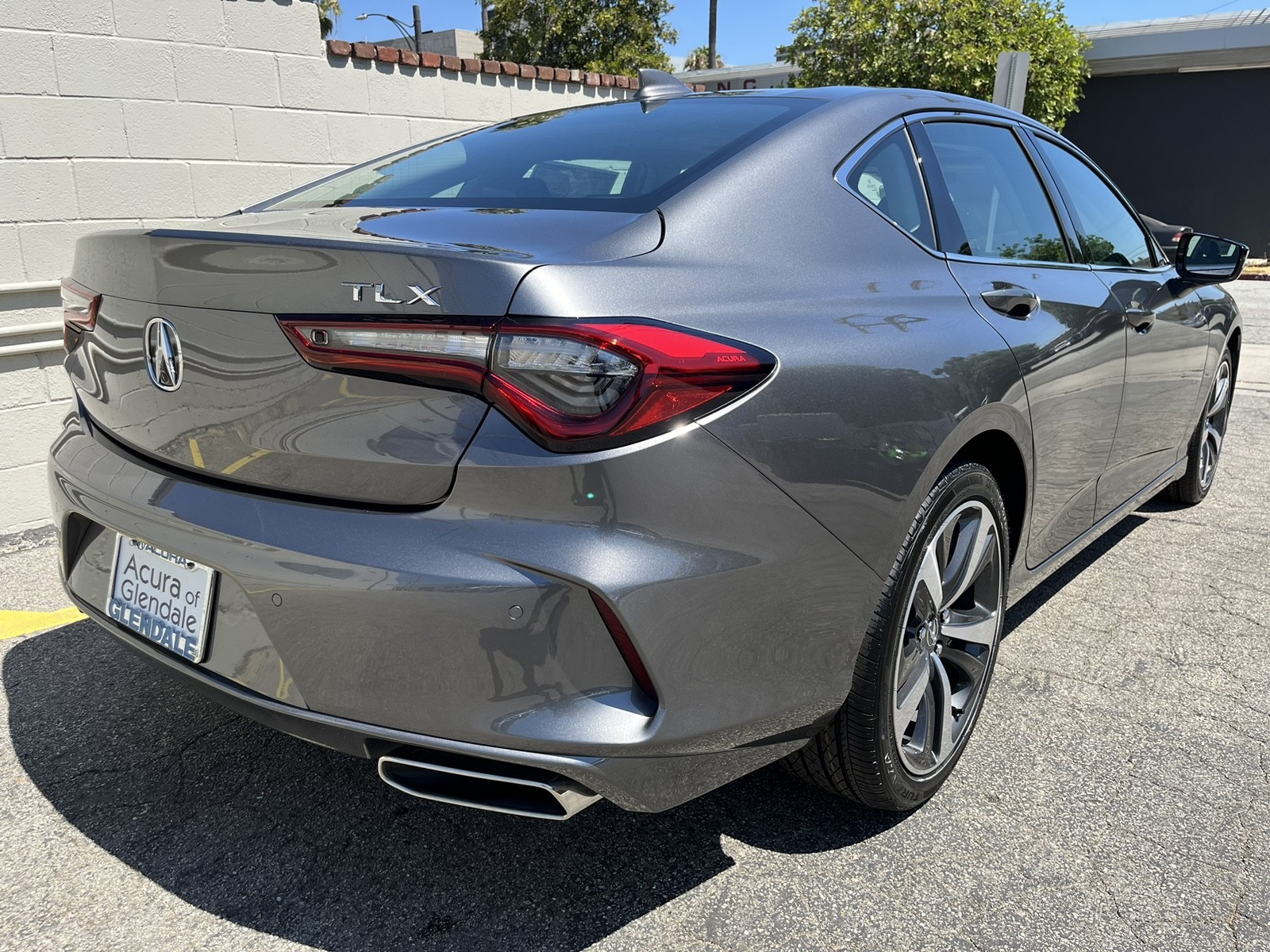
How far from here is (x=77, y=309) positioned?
217 centimetres

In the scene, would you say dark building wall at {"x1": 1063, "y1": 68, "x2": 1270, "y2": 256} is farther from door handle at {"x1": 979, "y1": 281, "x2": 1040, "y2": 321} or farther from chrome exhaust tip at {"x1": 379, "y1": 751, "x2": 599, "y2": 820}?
chrome exhaust tip at {"x1": 379, "y1": 751, "x2": 599, "y2": 820}

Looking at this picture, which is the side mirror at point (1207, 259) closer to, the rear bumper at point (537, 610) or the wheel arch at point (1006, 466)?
the wheel arch at point (1006, 466)

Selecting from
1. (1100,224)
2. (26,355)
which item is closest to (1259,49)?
(1100,224)

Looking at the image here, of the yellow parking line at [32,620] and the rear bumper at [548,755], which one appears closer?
the rear bumper at [548,755]

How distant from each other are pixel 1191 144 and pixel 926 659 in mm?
23866

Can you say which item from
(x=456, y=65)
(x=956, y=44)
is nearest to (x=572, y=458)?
(x=456, y=65)

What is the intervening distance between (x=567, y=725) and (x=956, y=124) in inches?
79.2

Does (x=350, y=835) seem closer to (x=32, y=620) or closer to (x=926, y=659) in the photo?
(x=926, y=659)

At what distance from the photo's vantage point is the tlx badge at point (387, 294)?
1574 millimetres

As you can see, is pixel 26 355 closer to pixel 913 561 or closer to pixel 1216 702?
pixel 913 561

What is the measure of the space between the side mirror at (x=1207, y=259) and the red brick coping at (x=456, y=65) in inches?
85.9

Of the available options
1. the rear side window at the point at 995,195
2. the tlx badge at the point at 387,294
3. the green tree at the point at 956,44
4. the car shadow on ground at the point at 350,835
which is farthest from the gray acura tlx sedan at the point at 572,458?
the green tree at the point at 956,44

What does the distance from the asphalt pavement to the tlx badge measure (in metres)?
1.17

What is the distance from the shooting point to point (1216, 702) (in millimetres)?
2914
